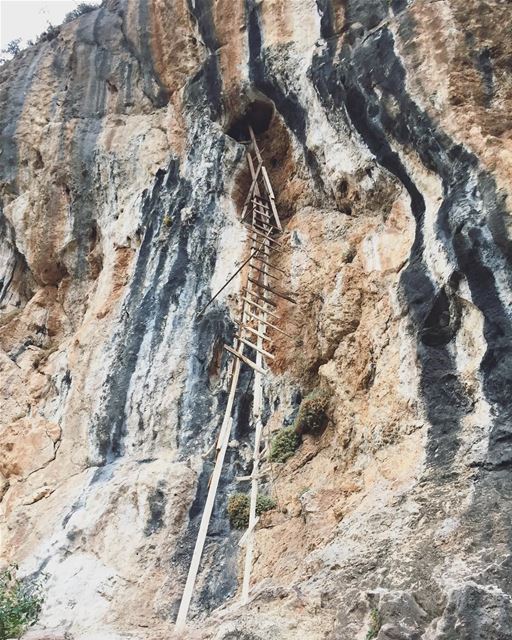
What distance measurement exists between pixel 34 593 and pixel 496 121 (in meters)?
8.75

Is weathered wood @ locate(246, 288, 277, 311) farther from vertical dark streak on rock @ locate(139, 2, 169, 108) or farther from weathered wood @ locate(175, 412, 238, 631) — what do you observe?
vertical dark streak on rock @ locate(139, 2, 169, 108)

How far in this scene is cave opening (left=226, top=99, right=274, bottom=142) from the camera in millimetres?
14125

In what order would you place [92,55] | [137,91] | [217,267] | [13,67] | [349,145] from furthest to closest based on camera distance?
[13,67]
[92,55]
[137,91]
[217,267]
[349,145]

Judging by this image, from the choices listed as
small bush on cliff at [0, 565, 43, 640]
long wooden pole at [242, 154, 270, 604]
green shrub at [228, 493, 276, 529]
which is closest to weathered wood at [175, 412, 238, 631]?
green shrub at [228, 493, 276, 529]

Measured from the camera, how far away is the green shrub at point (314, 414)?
9.23 m

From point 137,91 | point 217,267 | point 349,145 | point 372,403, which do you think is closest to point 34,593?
point 372,403

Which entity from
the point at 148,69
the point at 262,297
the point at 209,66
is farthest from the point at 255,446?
the point at 148,69

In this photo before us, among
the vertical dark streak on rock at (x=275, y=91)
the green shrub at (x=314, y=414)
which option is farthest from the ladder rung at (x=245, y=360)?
the vertical dark streak on rock at (x=275, y=91)

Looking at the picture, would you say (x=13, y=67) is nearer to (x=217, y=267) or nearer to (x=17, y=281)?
(x=17, y=281)

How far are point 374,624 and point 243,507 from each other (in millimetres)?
3804

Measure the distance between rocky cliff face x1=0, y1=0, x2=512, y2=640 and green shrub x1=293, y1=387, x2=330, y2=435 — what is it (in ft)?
0.68

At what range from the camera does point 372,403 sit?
8094mm

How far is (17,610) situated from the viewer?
7.62 meters

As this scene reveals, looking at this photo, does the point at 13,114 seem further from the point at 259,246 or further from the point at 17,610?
the point at 17,610
